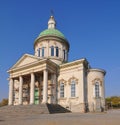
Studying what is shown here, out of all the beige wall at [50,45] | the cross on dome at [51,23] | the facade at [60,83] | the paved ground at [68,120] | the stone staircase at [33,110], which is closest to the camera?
the paved ground at [68,120]

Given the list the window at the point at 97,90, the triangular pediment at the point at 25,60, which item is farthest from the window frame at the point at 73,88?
the triangular pediment at the point at 25,60

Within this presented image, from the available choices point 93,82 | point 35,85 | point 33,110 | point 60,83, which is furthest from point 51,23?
point 33,110

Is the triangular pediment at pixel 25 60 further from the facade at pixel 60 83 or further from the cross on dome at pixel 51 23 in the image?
the cross on dome at pixel 51 23

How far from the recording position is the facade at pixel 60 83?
3303cm

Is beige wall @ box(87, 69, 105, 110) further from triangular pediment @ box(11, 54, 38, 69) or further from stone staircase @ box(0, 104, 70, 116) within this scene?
triangular pediment @ box(11, 54, 38, 69)

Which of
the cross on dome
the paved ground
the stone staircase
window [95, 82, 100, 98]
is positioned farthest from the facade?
the paved ground

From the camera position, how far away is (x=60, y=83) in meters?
35.5

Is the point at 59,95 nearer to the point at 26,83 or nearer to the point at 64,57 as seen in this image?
the point at 26,83

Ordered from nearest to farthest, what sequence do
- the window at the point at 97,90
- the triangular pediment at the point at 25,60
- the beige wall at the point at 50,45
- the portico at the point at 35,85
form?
the portico at the point at 35,85
the window at the point at 97,90
the triangular pediment at the point at 25,60
the beige wall at the point at 50,45

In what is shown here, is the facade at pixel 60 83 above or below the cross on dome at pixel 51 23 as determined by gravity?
below

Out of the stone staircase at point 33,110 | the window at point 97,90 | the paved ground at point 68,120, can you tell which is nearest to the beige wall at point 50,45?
the window at point 97,90

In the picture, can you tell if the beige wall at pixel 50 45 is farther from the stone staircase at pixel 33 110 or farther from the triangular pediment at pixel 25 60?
the stone staircase at pixel 33 110

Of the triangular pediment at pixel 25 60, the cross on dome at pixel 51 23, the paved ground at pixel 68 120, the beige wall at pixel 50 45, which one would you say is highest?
the cross on dome at pixel 51 23

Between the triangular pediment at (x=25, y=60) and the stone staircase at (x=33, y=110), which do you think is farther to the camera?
the triangular pediment at (x=25, y=60)
